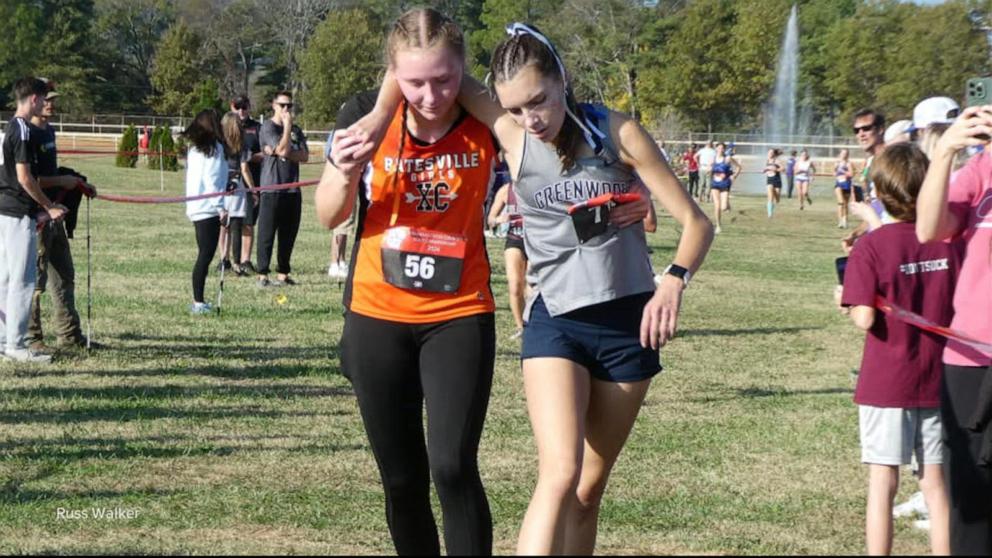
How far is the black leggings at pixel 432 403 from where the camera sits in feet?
14.1

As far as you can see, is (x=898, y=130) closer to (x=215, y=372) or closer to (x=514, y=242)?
A: (x=514, y=242)

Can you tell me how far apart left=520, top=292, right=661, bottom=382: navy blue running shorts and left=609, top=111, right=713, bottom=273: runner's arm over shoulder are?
248mm

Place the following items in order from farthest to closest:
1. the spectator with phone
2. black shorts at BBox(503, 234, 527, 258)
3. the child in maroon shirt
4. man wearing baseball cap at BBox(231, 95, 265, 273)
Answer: man wearing baseball cap at BBox(231, 95, 265, 273) → black shorts at BBox(503, 234, 527, 258) → the child in maroon shirt → the spectator with phone

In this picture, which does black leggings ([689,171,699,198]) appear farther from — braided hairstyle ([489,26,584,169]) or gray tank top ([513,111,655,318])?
braided hairstyle ([489,26,584,169])

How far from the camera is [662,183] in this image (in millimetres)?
4297

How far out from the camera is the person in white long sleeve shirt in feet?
42.4

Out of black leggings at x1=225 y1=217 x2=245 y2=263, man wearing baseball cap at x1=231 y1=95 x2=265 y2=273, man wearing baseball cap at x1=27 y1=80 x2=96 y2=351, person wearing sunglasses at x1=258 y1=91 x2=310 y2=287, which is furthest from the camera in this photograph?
black leggings at x1=225 y1=217 x2=245 y2=263

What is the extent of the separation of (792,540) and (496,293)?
9880 mm

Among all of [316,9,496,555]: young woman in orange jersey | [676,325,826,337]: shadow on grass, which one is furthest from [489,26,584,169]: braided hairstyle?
[676,325,826,337]: shadow on grass

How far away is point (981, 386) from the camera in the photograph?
4.57 metres

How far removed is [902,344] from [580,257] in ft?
4.67

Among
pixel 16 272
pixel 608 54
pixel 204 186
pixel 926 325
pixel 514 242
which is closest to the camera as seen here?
pixel 926 325

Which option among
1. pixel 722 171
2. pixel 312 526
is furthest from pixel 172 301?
pixel 722 171

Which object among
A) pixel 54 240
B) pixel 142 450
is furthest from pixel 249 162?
pixel 142 450
